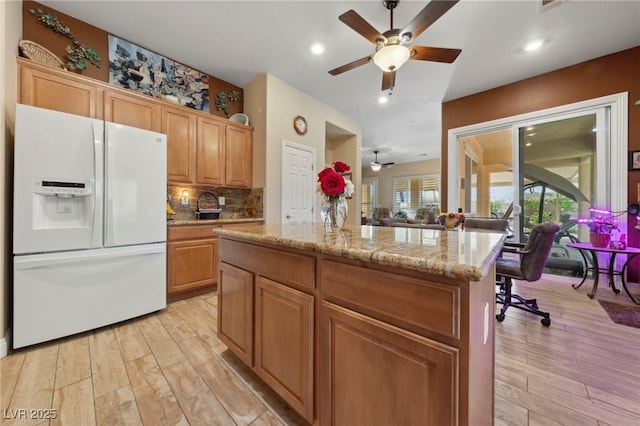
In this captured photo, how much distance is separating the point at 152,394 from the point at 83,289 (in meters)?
1.21

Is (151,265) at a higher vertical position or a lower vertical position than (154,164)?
lower

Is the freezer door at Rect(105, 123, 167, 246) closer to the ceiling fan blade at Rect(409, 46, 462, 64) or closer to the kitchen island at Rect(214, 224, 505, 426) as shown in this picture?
the kitchen island at Rect(214, 224, 505, 426)

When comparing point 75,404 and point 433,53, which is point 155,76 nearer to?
point 433,53

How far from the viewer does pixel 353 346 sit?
2.91 feet

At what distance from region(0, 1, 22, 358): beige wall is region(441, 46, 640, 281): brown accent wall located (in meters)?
5.35

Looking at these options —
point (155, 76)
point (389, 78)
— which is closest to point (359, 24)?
point (389, 78)

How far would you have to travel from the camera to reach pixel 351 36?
2.72 meters

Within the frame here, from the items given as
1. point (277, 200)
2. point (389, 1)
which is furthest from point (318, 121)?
point (389, 1)

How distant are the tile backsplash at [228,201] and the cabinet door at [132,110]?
2.70ft

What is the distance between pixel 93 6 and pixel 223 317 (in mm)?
3228

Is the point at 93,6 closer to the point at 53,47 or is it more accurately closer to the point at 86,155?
the point at 53,47

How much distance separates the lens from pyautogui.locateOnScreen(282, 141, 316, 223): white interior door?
12.4ft

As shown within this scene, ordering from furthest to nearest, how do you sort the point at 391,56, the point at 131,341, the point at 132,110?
1. the point at 132,110
2. the point at 391,56
3. the point at 131,341

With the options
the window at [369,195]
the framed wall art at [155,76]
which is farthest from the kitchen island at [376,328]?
the window at [369,195]
